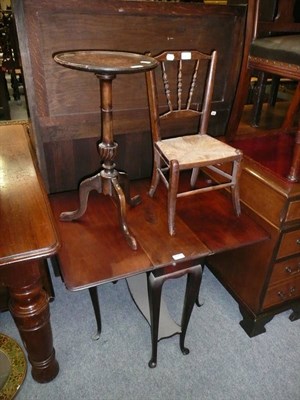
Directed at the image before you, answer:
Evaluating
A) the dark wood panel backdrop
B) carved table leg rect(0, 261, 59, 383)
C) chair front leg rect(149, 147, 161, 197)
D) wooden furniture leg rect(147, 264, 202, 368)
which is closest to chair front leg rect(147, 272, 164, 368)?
wooden furniture leg rect(147, 264, 202, 368)

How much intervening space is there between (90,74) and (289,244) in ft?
4.01

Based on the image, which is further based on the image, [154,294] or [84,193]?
[84,193]

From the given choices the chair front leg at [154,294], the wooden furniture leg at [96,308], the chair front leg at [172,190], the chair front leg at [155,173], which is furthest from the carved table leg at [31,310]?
the chair front leg at [155,173]

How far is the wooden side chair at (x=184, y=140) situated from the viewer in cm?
138

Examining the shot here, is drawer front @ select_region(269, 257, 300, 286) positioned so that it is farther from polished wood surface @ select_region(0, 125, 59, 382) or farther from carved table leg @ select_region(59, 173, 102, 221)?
polished wood surface @ select_region(0, 125, 59, 382)

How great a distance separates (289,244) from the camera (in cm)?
145

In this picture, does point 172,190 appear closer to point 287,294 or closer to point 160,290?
point 160,290

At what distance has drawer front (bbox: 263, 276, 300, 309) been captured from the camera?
5.11 feet

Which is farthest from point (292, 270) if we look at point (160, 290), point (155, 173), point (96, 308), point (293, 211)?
point (96, 308)

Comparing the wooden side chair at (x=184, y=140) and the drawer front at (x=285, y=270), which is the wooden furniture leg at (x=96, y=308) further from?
the drawer front at (x=285, y=270)

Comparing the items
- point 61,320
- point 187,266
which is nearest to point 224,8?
point 187,266

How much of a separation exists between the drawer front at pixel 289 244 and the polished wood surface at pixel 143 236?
0.08 m

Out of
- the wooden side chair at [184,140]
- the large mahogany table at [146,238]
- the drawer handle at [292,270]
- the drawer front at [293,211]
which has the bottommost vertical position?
the drawer handle at [292,270]

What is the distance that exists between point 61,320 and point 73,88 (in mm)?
1179
